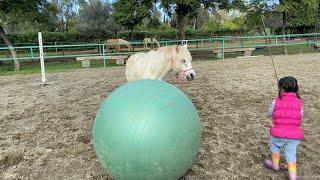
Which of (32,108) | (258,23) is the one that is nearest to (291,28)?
(258,23)

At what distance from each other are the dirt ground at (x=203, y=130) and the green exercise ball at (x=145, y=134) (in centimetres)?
76

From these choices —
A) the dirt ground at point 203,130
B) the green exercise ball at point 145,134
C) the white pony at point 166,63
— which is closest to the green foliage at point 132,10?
the dirt ground at point 203,130

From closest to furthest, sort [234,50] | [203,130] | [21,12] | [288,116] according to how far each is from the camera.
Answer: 1. [288,116]
2. [203,130]
3. [21,12]
4. [234,50]

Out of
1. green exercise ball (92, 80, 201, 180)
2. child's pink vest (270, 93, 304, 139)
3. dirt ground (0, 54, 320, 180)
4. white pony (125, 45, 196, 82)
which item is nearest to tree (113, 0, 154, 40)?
dirt ground (0, 54, 320, 180)

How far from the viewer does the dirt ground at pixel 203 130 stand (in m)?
4.36

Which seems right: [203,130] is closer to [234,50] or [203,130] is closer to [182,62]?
[182,62]

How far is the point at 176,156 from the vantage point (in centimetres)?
344

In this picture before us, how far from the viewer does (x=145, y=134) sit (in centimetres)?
335

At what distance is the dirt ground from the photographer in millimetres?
4355

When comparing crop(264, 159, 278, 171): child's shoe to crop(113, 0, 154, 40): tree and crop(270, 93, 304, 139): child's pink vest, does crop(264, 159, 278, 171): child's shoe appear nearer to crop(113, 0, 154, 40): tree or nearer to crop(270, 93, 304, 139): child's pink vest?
crop(270, 93, 304, 139): child's pink vest

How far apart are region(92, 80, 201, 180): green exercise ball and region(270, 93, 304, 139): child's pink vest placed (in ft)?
3.16

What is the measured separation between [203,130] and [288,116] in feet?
7.03

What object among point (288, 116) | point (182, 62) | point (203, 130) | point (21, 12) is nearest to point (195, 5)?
point (21, 12)

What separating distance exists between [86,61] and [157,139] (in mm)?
15436
